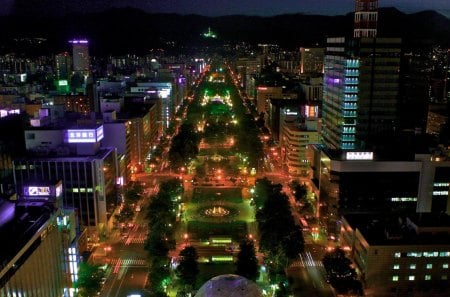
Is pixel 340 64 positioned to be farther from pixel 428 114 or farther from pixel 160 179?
pixel 428 114

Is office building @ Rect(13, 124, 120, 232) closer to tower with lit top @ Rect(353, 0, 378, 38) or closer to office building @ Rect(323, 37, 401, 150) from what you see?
office building @ Rect(323, 37, 401, 150)

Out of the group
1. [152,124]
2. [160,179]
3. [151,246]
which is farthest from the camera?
[152,124]

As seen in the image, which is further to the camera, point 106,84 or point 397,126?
point 106,84

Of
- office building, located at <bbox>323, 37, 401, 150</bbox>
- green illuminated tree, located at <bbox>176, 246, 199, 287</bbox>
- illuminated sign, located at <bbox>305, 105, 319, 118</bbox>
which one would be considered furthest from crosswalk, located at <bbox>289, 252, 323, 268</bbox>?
illuminated sign, located at <bbox>305, 105, 319, 118</bbox>

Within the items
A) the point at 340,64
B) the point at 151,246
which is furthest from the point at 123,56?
the point at 151,246

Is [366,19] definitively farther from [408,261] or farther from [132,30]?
[132,30]

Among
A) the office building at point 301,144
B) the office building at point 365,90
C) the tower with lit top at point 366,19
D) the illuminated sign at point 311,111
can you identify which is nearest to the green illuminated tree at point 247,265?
the office building at point 365,90
